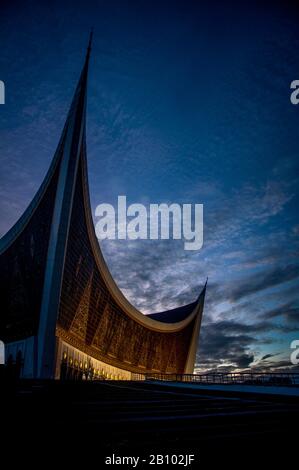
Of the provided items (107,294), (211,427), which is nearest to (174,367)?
(107,294)

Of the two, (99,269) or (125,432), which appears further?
(99,269)

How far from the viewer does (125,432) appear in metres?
2.05

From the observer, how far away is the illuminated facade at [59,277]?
45.7 ft

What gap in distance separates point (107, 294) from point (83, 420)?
19.1 m

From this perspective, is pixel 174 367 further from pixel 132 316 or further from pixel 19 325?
pixel 19 325

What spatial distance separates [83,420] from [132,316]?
2413 cm

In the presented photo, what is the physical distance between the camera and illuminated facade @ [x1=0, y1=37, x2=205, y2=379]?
13.9 m

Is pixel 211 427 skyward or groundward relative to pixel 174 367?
skyward

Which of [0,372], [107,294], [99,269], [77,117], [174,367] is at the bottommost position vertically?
[174,367]

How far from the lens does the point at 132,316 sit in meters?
26.1

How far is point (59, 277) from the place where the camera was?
553 inches

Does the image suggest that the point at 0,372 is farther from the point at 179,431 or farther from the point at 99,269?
the point at 99,269
